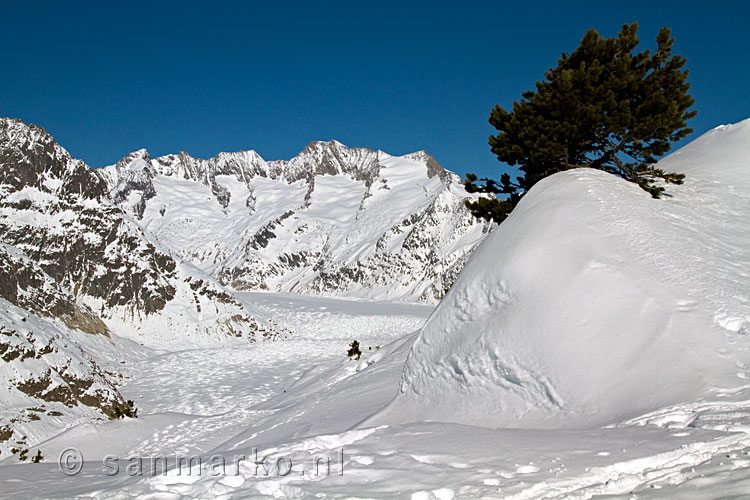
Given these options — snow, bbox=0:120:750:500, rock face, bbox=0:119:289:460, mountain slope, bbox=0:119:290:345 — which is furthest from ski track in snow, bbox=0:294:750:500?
mountain slope, bbox=0:119:290:345

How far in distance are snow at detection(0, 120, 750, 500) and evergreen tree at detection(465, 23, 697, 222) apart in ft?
6.30

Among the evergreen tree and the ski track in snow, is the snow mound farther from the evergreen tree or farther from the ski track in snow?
the evergreen tree

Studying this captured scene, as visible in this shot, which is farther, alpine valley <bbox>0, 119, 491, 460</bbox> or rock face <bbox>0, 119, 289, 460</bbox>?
rock face <bbox>0, 119, 289, 460</bbox>

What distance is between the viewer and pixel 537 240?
9242 millimetres

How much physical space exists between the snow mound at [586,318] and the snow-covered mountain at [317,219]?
288 ft

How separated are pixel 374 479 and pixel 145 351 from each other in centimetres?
3143

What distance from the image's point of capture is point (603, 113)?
15.3m

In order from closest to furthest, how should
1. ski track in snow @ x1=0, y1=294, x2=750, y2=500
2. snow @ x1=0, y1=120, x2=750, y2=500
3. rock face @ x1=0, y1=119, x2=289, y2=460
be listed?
ski track in snow @ x1=0, y1=294, x2=750, y2=500 → snow @ x1=0, y1=120, x2=750, y2=500 → rock face @ x1=0, y1=119, x2=289, y2=460

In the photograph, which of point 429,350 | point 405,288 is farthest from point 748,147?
point 405,288

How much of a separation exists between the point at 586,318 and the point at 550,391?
125 cm

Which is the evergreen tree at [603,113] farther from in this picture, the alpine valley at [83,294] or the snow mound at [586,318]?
the alpine valley at [83,294]

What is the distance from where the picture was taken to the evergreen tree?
14.9 metres

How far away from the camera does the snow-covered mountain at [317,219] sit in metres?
117

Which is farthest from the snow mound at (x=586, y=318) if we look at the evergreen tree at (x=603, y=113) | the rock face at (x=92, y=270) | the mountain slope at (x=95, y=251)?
the mountain slope at (x=95, y=251)
